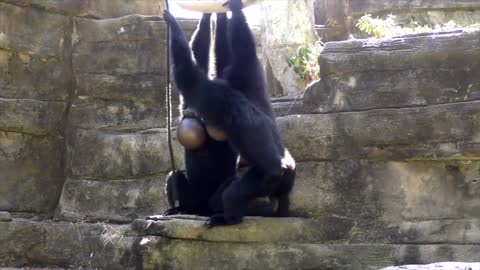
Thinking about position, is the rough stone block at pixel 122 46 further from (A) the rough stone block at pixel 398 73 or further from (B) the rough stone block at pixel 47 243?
(A) the rough stone block at pixel 398 73

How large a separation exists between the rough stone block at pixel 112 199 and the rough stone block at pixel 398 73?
231 cm

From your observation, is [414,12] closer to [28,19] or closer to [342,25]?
[342,25]

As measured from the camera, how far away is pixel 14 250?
8.48 meters

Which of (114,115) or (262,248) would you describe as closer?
(262,248)

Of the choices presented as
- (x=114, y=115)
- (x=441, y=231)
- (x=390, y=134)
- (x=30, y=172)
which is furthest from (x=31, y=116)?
(x=441, y=231)

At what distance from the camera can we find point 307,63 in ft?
29.7

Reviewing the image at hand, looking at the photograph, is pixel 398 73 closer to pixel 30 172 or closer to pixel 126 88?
pixel 126 88

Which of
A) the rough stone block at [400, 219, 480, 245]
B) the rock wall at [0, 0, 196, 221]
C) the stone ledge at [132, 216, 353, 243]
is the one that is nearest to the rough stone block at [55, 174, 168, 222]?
the rock wall at [0, 0, 196, 221]

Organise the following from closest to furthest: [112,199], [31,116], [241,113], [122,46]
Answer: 1. [241,113]
2. [112,199]
3. [31,116]
4. [122,46]

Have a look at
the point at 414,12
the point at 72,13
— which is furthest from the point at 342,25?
the point at 72,13

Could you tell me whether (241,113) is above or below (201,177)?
above

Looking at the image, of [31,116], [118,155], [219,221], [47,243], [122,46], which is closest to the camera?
[219,221]

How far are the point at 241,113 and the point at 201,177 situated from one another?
2.77ft

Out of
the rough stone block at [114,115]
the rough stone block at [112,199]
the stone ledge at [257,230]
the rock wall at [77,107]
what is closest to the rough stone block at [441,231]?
the stone ledge at [257,230]
